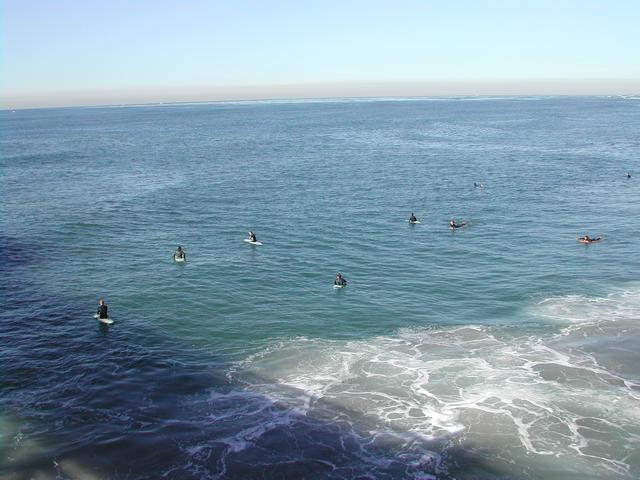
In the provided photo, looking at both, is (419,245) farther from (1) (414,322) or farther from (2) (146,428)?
(2) (146,428)

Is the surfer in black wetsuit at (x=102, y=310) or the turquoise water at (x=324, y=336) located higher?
the surfer in black wetsuit at (x=102, y=310)

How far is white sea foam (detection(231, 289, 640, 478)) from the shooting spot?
3231cm

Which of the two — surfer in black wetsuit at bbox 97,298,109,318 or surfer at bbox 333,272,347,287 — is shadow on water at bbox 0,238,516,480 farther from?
surfer at bbox 333,272,347,287

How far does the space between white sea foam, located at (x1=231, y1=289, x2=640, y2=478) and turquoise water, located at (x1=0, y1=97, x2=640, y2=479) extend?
0.15 metres

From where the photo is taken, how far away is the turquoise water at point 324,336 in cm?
3234

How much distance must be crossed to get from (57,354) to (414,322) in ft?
90.9

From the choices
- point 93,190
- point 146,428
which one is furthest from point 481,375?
point 93,190

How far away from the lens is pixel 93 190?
10562 centimetres

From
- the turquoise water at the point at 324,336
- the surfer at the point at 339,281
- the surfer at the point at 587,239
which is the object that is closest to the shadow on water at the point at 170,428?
the turquoise water at the point at 324,336

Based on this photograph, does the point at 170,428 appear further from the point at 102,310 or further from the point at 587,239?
the point at 587,239

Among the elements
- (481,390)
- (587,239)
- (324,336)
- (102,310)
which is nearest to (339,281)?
(324,336)

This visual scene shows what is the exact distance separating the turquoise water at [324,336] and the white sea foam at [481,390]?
0.51 ft

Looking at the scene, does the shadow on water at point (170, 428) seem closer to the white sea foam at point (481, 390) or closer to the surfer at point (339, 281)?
the white sea foam at point (481, 390)

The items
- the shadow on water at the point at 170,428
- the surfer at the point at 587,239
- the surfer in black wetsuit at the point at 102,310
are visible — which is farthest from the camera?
the surfer at the point at 587,239
